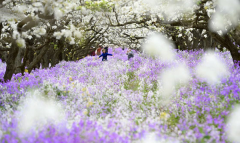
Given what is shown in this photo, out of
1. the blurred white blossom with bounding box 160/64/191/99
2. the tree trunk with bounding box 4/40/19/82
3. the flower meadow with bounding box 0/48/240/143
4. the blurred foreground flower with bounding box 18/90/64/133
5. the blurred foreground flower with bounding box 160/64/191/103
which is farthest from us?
the tree trunk with bounding box 4/40/19/82

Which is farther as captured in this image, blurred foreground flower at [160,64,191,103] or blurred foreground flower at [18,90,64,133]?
blurred foreground flower at [160,64,191,103]

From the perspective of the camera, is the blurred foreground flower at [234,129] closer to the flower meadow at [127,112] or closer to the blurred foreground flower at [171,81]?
the flower meadow at [127,112]

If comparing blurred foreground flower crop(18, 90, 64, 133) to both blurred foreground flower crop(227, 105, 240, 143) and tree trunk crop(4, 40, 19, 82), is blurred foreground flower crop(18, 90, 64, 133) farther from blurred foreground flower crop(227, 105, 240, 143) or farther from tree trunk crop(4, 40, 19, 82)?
tree trunk crop(4, 40, 19, 82)

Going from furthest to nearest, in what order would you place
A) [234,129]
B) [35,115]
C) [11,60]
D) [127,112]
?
[11,60] < [127,112] < [35,115] < [234,129]

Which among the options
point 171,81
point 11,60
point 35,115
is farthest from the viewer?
point 11,60

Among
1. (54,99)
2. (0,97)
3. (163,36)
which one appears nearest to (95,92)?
(54,99)

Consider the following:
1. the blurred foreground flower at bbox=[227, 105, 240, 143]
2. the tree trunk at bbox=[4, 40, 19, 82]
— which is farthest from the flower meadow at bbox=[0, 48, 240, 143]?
the tree trunk at bbox=[4, 40, 19, 82]

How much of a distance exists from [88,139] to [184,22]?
7764 mm

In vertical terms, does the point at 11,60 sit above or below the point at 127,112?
above

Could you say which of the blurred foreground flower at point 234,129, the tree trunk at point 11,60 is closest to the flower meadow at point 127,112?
the blurred foreground flower at point 234,129

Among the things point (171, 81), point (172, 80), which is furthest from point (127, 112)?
point (172, 80)

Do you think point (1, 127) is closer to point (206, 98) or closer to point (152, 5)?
point (206, 98)

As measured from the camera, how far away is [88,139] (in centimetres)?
349

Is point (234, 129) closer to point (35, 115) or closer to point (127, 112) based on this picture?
point (127, 112)
